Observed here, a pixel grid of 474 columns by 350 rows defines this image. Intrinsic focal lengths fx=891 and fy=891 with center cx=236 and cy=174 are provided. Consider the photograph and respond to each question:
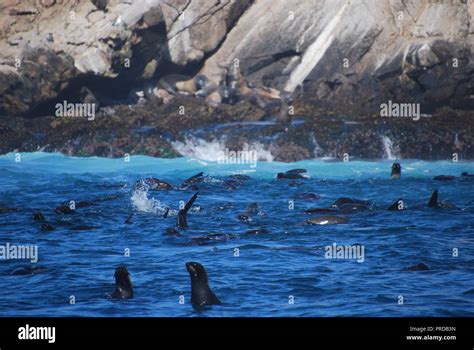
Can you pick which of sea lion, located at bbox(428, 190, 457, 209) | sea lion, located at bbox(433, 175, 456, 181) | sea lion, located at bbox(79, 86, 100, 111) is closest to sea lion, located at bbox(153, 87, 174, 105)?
sea lion, located at bbox(79, 86, 100, 111)

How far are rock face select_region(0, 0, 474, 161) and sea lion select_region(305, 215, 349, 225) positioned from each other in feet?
19.3

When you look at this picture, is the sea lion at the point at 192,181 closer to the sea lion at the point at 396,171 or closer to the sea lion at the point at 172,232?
the sea lion at the point at 172,232

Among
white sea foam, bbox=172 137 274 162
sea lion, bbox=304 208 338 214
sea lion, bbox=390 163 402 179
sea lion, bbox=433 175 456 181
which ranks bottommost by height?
sea lion, bbox=304 208 338 214

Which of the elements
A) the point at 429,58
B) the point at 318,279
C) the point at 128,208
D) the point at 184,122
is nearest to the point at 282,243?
the point at 318,279

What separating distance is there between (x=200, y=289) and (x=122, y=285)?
952 millimetres

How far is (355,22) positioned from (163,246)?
46.2 feet

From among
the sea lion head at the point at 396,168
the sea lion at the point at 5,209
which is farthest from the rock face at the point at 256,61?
the sea lion at the point at 5,209

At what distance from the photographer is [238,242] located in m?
12.8

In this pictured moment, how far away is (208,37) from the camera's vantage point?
84.7ft

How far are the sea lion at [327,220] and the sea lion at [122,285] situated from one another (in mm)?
3803

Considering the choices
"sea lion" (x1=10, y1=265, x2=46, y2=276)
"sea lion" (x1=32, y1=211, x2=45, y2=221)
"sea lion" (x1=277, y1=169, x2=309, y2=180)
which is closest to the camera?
"sea lion" (x1=10, y1=265, x2=46, y2=276)

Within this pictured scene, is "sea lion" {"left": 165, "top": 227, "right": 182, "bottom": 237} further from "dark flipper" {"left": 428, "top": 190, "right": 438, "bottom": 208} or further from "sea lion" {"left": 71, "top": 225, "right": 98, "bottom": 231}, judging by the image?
"dark flipper" {"left": 428, "top": 190, "right": 438, "bottom": 208}

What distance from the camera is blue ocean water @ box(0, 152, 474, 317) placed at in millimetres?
10703

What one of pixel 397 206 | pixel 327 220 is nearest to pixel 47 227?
pixel 327 220
